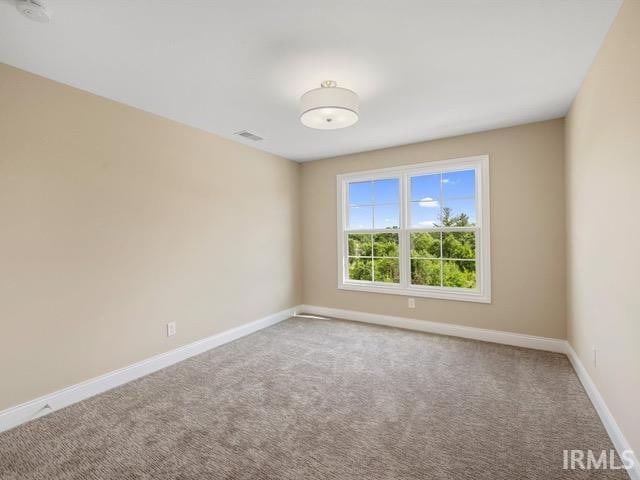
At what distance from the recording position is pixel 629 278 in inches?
66.2

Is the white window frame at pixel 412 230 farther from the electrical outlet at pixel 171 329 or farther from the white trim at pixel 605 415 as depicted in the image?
the electrical outlet at pixel 171 329

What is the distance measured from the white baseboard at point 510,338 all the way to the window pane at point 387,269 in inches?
20.6

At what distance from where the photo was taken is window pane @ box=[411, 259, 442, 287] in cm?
416

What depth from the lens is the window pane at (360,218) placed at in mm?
4700

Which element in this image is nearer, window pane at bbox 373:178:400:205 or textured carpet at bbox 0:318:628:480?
textured carpet at bbox 0:318:628:480

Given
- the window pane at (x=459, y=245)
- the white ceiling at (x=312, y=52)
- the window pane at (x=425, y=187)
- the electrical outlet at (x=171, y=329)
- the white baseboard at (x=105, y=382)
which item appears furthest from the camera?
the window pane at (x=425, y=187)

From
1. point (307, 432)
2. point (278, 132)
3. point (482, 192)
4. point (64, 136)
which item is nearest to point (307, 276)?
point (278, 132)

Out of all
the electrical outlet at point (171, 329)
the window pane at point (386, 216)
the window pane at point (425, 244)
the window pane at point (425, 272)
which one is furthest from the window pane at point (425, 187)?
the electrical outlet at point (171, 329)

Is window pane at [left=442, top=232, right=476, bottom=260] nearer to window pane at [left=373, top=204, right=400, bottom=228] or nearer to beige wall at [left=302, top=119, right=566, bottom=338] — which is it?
beige wall at [left=302, top=119, right=566, bottom=338]

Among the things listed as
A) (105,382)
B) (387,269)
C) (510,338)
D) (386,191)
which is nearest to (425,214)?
(386,191)

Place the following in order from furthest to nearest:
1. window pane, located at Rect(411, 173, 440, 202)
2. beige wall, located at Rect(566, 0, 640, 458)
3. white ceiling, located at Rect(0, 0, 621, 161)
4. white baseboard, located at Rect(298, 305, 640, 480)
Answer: window pane, located at Rect(411, 173, 440, 202)
white baseboard, located at Rect(298, 305, 640, 480)
white ceiling, located at Rect(0, 0, 621, 161)
beige wall, located at Rect(566, 0, 640, 458)

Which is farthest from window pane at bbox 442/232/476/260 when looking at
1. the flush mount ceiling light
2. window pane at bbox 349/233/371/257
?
the flush mount ceiling light

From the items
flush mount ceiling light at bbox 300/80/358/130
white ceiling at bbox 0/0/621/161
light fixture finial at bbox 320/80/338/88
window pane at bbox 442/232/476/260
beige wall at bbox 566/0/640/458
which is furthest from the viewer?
window pane at bbox 442/232/476/260

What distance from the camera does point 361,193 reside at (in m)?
4.77
